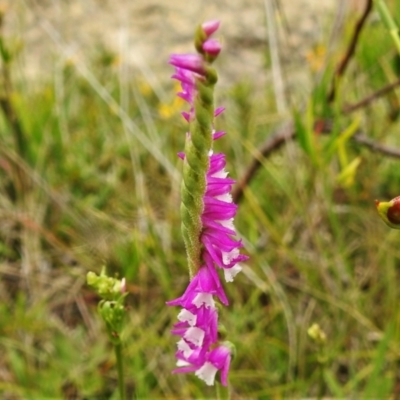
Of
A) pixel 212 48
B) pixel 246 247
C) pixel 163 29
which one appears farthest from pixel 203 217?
pixel 163 29

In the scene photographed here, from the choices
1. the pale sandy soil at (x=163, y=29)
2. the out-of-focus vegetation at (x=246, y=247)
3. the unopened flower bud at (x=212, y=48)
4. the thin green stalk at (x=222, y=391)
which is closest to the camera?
the unopened flower bud at (x=212, y=48)

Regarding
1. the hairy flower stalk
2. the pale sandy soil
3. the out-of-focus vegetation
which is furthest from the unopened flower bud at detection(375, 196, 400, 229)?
the pale sandy soil

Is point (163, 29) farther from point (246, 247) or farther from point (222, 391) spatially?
point (222, 391)

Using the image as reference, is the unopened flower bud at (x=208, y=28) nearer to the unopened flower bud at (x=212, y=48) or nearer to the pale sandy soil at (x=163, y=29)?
the unopened flower bud at (x=212, y=48)

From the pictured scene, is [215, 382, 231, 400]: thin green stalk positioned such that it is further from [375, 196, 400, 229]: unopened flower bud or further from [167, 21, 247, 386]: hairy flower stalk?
[375, 196, 400, 229]: unopened flower bud

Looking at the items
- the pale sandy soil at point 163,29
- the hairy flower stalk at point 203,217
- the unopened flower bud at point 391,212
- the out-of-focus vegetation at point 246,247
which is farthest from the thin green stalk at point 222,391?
the pale sandy soil at point 163,29

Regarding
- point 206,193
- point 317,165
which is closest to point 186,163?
point 206,193
